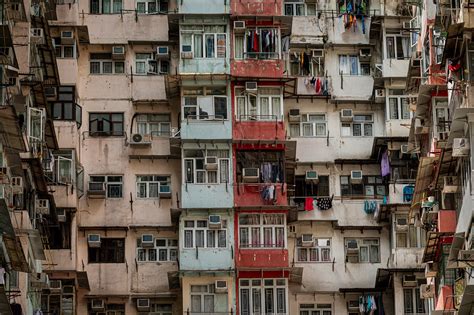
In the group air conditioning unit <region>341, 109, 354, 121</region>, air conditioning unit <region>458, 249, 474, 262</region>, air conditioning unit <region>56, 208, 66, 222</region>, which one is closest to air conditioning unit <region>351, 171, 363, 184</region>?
air conditioning unit <region>341, 109, 354, 121</region>

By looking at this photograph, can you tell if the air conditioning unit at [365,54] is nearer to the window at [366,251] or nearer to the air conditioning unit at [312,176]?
the air conditioning unit at [312,176]

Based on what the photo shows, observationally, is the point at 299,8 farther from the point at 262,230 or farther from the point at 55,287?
the point at 55,287

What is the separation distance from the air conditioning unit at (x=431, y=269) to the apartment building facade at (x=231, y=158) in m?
2.09

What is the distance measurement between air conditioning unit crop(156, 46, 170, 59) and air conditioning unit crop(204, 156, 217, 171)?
3.09m

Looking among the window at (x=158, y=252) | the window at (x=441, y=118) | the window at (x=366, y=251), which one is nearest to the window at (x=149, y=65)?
the window at (x=158, y=252)

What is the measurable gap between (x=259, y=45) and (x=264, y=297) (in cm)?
604

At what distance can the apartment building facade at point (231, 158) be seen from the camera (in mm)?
41031

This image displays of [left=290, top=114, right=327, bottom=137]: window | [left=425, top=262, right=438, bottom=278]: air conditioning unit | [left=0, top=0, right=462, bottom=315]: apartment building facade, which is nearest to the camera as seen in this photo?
[left=425, top=262, right=438, bottom=278]: air conditioning unit

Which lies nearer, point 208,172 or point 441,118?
point 441,118

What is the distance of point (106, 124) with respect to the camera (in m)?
42.7

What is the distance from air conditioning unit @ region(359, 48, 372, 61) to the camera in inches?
1713

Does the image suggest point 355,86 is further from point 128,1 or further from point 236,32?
point 128,1

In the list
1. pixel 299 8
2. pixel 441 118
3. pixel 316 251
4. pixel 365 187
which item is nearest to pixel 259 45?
pixel 299 8

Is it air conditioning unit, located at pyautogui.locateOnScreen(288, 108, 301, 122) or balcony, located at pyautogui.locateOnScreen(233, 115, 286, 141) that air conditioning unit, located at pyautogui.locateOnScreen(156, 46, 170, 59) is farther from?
air conditioning unit, located at pyautogui.locateOnScreen(288, 108, 301, 122)
